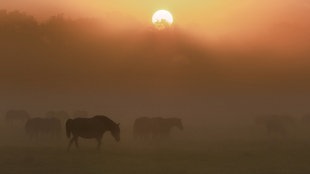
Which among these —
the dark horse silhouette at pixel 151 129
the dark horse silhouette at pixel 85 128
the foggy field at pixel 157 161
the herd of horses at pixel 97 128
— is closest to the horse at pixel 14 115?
the herd of horses at pixel 97 128

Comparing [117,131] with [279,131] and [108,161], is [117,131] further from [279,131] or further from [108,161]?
[279,131]

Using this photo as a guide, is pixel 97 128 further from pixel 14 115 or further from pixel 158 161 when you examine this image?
pixel 14 115

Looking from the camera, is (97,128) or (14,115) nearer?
(97,128)

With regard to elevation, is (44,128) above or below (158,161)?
above

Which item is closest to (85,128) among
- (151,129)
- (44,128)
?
(44,128)

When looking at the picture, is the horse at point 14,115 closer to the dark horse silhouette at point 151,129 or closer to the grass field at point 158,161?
the dark horse silhouette at point 151,129

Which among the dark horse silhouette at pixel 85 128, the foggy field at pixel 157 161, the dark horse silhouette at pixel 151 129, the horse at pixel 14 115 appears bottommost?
the foggy field at pixel 157 161

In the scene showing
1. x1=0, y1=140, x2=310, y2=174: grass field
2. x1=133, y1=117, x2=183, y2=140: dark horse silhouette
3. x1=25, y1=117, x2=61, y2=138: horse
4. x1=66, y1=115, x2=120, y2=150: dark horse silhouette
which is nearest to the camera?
x1=0, y1=140, x2=310, y2=174: grass field

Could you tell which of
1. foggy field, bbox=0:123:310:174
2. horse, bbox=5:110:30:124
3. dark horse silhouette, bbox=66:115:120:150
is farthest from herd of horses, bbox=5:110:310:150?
horse, bbox=5:110:30:124

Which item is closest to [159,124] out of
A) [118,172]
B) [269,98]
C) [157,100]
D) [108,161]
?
Result: [108,161]

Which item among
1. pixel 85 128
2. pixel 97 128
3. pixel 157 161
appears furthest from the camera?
pixel 97 128

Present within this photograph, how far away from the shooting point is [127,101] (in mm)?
175375

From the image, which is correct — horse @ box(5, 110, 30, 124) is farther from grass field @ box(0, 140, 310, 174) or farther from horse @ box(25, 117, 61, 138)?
grass field @ box(0, 140, 310, 174)

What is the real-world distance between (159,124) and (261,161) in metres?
15.7
